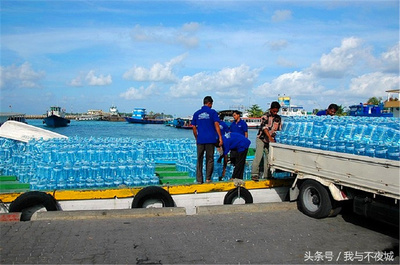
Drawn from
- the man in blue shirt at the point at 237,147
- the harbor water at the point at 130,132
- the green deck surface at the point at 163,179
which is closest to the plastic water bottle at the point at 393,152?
the man in blue shirt at the point at 237,147

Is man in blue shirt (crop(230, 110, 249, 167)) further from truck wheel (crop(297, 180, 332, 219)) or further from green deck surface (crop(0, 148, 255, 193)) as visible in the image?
truck wheel (crop(297, 180, 332, 219))

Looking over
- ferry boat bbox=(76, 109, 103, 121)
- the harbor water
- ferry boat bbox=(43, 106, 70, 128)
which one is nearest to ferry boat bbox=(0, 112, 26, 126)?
the harbor water

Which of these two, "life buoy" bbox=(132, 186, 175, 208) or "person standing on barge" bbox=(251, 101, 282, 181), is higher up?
"person standing on barge" bbox=(251, 101, 282, 181)

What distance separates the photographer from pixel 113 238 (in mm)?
6051

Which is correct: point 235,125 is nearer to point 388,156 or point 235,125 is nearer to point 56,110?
point 388,156

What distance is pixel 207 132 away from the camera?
8844mm

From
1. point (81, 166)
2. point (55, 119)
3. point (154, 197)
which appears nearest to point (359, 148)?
point (154, 197)

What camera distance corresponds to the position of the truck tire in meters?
7.02

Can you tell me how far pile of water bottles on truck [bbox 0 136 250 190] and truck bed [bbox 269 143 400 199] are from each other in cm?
251

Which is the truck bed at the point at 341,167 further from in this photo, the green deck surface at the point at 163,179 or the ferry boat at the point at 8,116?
the ferry boat at the point at 8,116

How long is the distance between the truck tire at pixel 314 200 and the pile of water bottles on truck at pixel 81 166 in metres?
2.78

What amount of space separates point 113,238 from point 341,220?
165 inches

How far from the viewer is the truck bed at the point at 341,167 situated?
224 inches

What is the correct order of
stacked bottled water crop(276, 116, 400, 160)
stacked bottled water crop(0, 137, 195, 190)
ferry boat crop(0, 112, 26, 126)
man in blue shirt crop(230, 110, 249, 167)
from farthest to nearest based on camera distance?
1. ferry boat crop(0, 112, 26, 126)
2. man in blue shirt crop(230, 110, 249, 167)
3. stacked bottled water crop(0, 137, 195, 190)
4. stacked bottled water crop(276, 116, 400, 160)
